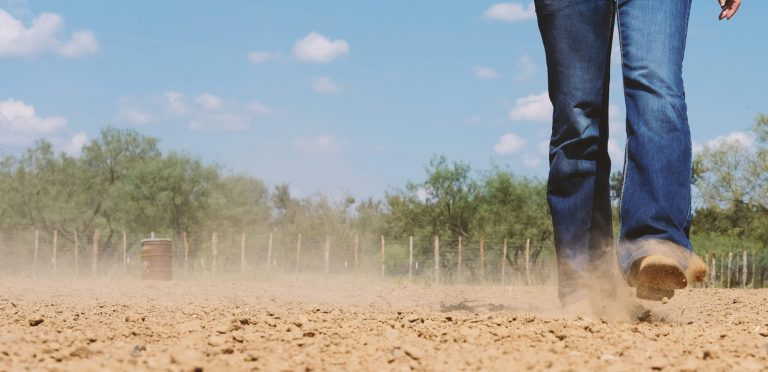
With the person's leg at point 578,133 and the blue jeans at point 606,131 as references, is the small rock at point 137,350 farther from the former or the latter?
the person's leg at point 578,133

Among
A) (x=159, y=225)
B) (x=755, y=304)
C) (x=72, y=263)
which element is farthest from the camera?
(x=159, y=225)

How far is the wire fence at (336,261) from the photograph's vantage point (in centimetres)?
2959

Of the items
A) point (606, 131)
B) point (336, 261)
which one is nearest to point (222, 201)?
point (336, 261)

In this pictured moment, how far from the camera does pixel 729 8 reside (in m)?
3.70

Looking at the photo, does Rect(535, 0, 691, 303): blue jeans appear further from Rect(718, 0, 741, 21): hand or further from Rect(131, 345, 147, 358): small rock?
Rect(131, 345, 147, 358): small rock

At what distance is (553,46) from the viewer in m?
3.74

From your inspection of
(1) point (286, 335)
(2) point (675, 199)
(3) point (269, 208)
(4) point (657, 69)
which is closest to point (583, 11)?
(4) point (657, 69)

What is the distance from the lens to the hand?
368cm

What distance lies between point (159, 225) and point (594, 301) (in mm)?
44246

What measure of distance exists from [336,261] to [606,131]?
94.9 feet

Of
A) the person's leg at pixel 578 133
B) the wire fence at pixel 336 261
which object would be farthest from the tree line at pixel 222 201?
the person's leg at pixel 578 133

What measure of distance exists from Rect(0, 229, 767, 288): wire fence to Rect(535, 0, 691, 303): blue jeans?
911 inches

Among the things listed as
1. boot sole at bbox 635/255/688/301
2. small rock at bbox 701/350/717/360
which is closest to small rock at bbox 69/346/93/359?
small rock at bbox 701/350/717/360

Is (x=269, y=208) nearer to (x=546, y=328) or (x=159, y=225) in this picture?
(x=159, y=225)
